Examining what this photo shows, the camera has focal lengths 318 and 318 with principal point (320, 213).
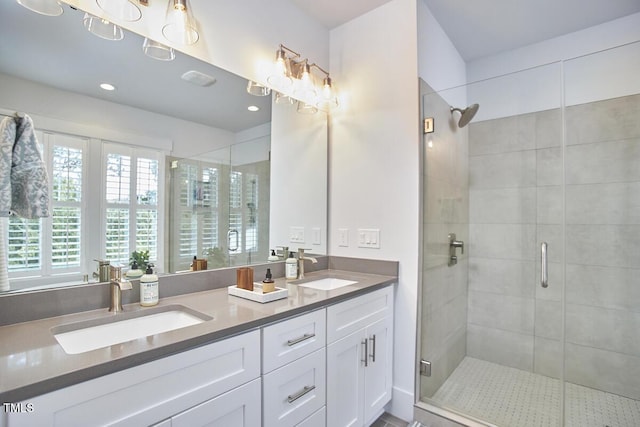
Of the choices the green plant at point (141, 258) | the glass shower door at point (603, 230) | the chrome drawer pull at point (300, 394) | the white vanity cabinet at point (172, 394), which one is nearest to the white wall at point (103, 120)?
the green plant at point (141, 258)

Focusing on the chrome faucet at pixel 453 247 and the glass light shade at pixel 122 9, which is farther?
the chrome faucet at pixel 453 247

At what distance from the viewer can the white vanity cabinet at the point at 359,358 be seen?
1.50 metres

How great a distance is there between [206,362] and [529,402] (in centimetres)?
206

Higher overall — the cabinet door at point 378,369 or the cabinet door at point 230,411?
the cabinet door at point 230,411

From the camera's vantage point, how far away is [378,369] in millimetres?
1836

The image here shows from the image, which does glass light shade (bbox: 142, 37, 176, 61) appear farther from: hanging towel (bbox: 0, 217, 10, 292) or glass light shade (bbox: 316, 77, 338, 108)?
glass light shade (bbox: 316, 77, 338, 108)

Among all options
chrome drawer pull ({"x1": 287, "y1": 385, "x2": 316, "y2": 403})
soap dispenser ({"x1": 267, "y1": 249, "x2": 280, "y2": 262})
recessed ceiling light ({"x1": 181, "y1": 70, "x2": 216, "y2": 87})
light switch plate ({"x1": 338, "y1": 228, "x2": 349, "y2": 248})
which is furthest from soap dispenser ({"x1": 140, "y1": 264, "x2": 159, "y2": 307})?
light switch plate ({"x1": 338, "y1": 228, "x2": 349, "y2": 248})

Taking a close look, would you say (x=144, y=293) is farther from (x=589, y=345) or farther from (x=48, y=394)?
(x=589, y=345)

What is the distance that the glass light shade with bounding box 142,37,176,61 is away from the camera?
4.64 ft

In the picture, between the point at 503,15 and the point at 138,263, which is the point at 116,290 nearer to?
the point at 138,263

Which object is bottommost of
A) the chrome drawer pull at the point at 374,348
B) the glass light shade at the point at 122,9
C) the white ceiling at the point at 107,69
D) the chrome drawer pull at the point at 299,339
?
the chrome drawer pull at the point at 374,348

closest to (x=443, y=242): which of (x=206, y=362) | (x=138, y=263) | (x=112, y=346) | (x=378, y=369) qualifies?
(x=378, y=369)

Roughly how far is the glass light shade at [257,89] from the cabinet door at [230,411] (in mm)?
1528

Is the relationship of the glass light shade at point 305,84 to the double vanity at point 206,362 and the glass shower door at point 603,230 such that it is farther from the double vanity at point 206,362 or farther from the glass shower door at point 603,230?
the glass shower door at point 603,230
